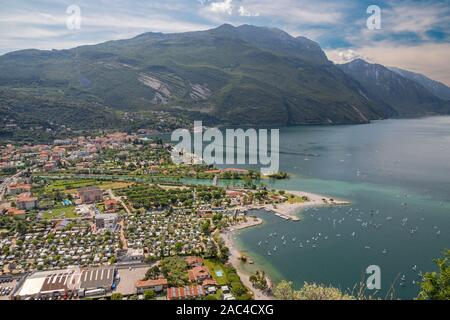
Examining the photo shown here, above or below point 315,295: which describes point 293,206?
below

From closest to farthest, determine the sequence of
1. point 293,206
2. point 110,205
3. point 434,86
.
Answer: point 110,205 < point 293,206 < point 434,86

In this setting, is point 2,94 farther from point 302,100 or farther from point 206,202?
point 302,100

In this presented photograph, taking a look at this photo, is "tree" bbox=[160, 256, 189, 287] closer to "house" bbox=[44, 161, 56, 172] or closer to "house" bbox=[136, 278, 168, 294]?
"house" bbox=[136, 278, 168, 294]

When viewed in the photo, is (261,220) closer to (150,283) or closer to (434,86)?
(150,283)

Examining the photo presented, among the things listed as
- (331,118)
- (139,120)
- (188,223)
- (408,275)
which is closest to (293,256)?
→ (408,275)

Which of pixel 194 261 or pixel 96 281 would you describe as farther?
pixel 194 261

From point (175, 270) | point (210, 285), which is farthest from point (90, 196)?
point (210, 285)

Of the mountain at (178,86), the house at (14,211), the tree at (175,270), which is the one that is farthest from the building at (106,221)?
the mountain at (178,86)

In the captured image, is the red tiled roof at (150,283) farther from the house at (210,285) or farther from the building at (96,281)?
the house at (210,285)
